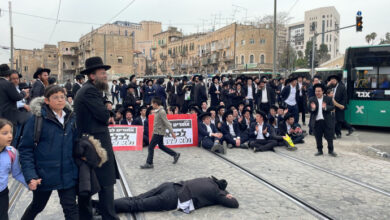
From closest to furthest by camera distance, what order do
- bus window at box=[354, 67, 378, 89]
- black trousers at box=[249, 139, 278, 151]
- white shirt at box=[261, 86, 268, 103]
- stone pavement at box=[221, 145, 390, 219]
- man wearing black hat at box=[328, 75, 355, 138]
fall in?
stone pavement at box=[221, 145, 390, 219] → black trousers at box=[249, 139, 278, 151] → man wearing black hat at box=[328, 75, 355, 138] → bus window at box=[354, 67, 378, 89] → white shirt at box=[261, 86, 268, 103]

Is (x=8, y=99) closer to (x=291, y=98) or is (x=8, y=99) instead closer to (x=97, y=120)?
(x=97, y=120)

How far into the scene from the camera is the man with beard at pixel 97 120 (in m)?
3.71

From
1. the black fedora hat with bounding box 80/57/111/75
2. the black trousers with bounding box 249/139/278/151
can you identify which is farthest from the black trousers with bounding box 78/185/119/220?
the black trousers with bounding box 249/139/278/151

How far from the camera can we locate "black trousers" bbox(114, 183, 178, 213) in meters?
4.73

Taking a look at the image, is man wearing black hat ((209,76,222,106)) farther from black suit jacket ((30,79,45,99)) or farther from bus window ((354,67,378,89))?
black suit jacket ((30,79,45,99))

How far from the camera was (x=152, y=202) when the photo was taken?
4805 mm

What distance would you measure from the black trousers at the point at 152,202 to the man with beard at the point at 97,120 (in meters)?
0.74

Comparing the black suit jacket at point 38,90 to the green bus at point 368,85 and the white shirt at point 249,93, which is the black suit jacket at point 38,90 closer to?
the white shirt at point 249,93

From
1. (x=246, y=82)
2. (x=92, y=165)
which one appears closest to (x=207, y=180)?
(x=92, y=165)

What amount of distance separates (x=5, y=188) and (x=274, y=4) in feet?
76.7

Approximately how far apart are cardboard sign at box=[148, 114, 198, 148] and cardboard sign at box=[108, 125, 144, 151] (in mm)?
475

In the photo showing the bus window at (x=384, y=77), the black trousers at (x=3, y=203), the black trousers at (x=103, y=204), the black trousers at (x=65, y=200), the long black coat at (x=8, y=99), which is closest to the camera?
the black trousers at (x=3, y=203)

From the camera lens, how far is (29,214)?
363 centimetres

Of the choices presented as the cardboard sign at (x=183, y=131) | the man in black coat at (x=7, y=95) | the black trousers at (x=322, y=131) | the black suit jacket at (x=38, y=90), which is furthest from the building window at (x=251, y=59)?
the man in black coat at (x=7, y=95)
